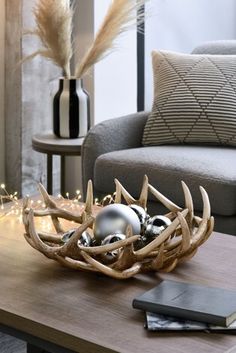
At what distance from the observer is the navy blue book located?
61.3 inches

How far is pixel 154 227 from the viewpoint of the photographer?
6.45ft

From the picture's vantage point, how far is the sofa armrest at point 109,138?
10.5 ft

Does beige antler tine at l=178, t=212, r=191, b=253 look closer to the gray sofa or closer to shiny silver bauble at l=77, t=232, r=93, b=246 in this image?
shiny silver bauble at l=77, t=232, r=93, b=246

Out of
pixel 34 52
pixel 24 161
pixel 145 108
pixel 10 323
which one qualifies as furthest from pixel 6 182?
pixel 10 323

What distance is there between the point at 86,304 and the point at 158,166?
4.45ft

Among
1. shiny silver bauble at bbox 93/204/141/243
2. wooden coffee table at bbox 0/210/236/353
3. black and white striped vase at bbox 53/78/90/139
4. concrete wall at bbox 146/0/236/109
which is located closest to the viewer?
wooden coffee table at bbox 0/210/236/353

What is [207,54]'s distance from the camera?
3.51 m

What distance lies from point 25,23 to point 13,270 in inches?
79.8

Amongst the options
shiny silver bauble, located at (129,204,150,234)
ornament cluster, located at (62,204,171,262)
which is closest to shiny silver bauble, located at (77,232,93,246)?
ornament cluster, located at (62,204,171,262)

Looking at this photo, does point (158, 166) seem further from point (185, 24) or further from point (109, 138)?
point (185, 24)

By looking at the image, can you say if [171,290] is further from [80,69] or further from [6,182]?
[6,182]

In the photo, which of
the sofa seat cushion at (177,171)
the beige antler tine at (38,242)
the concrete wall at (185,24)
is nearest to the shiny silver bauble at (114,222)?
the beige antler tine at (38,242)

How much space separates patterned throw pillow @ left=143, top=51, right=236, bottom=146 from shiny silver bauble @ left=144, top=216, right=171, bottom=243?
1.30 m

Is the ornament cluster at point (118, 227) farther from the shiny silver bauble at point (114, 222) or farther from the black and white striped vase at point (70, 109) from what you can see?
the black and white striped vase at point (70, 109)
